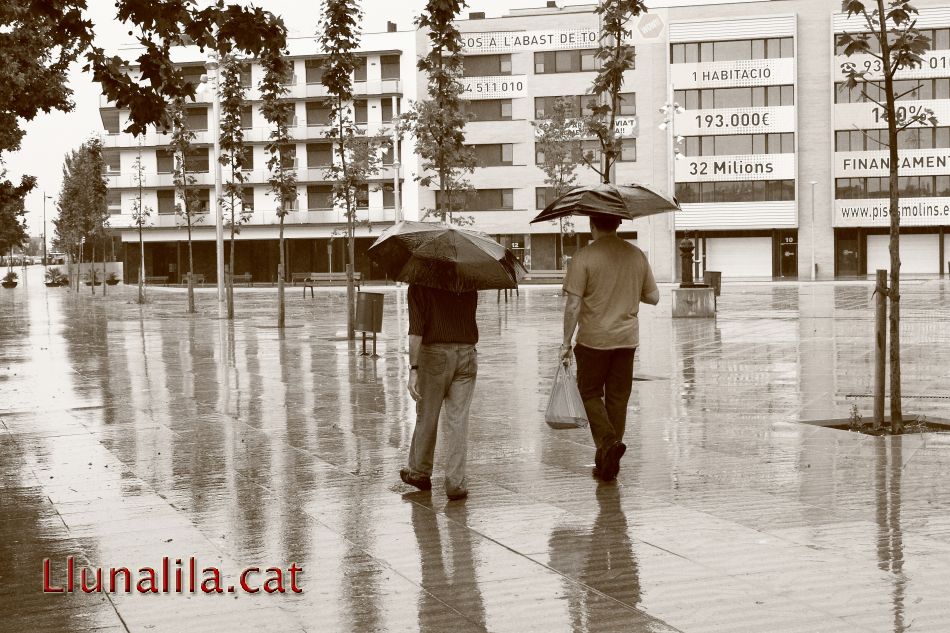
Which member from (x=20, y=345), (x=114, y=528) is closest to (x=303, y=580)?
(x=114, y=528)

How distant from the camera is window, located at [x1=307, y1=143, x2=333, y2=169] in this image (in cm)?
8119

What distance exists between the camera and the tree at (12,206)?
31.3m

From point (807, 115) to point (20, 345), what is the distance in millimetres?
58267

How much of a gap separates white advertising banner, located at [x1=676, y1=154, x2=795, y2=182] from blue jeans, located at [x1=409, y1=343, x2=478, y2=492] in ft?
222

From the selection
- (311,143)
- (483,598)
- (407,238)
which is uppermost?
(311,143)

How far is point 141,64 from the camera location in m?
9.50

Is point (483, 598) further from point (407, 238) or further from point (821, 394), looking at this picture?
point (821, 394)

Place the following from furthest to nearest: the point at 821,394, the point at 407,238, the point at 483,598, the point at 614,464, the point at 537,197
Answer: the point at 537,197 → the point at 821,394 → the point at 614,464 → the point at 407,238 → the point at 483,598

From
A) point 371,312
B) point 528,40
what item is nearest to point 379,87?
point 528,40

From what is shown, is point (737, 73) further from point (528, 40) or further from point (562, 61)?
point (528, 40)

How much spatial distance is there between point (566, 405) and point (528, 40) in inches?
2783

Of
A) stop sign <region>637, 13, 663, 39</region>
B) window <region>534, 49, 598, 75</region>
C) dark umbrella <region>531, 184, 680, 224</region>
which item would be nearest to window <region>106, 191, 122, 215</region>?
window <region>534, 49, 598, 75</region>

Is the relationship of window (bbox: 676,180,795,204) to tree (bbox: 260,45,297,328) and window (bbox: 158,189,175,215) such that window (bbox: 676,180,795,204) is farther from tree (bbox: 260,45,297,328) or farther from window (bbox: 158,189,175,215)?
tree (bbox: 260,45,297,328)

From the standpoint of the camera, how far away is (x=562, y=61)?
249 feet
